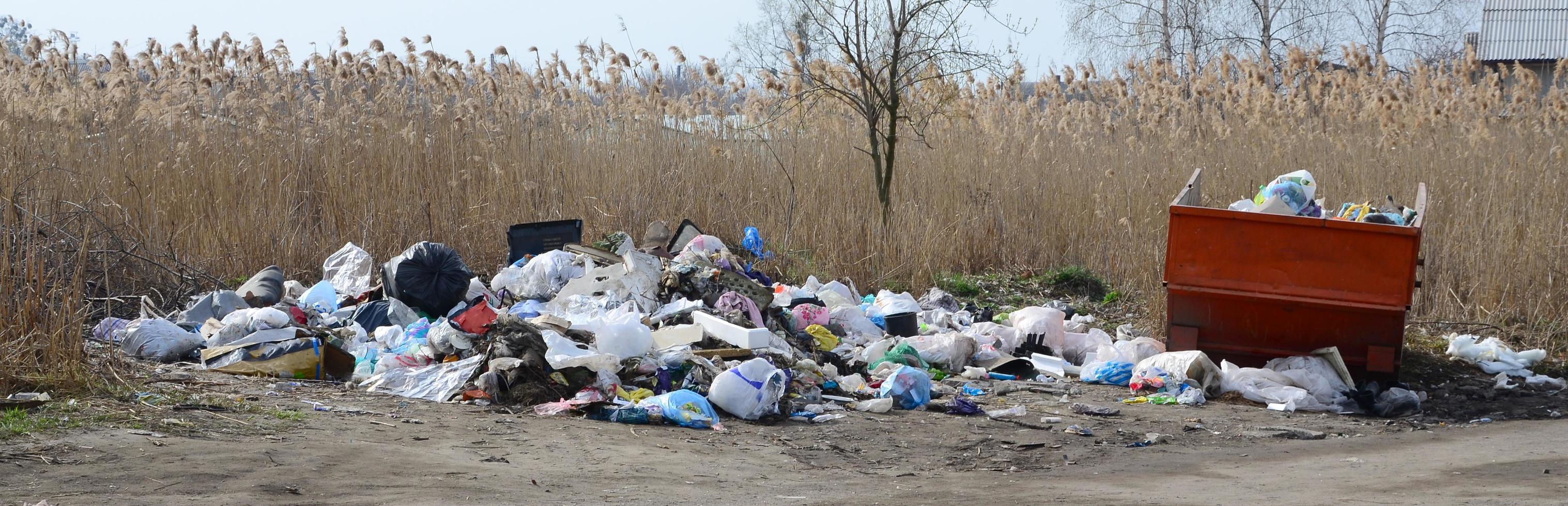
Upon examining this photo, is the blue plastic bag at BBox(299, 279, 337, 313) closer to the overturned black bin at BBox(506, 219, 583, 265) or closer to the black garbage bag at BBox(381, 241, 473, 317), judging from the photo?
the black garbage bag at BBox(381, 241, 473, 317)

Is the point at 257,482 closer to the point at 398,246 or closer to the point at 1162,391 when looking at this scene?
the point at 1162,391

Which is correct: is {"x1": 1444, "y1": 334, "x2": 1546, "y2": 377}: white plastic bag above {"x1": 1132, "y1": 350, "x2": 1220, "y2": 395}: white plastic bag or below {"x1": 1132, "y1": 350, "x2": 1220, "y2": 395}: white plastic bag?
above

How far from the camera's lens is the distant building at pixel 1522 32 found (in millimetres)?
28062

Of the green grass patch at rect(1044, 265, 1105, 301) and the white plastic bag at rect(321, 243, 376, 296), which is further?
the green grass patch at rect(1044, 265, 1105, 301)

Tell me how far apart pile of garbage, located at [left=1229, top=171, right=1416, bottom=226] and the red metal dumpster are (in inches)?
8.9

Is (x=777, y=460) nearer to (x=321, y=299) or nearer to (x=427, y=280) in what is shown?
(x=427, y=280)

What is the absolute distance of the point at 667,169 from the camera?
10102mm

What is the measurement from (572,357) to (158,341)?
95.5 inches

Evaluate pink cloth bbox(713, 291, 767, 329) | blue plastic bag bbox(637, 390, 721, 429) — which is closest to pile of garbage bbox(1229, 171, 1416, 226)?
pink cloth bbox(713, 291, 767, 329)

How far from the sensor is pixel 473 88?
10.7 m

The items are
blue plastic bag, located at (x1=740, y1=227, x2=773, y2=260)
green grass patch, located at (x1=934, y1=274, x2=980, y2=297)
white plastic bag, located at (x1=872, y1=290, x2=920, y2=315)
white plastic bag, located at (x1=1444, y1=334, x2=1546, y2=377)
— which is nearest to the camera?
white plastic bag, located at (x1=1444, y1=334, x2=1546, y2=377)

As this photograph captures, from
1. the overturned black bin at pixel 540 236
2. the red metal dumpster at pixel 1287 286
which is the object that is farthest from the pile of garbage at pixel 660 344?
the overturned black bin at pixel 540 236

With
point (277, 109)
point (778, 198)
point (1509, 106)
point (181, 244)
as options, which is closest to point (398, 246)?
point (181, 244)

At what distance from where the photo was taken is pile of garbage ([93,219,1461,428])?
223 inches
